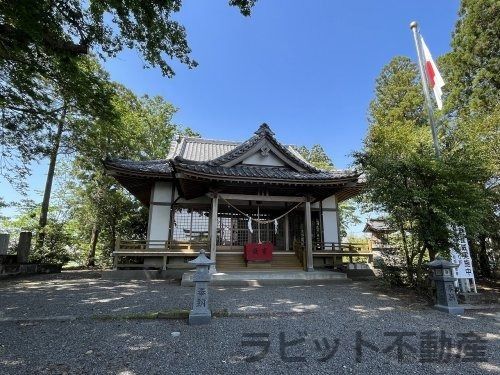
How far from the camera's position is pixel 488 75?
14.0m

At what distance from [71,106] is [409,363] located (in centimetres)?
1230

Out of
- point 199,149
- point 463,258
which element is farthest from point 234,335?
point 199,149

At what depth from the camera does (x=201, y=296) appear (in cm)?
500

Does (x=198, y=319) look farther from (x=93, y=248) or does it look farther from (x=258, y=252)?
(x=93, y=248)

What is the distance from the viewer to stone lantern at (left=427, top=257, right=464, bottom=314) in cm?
574

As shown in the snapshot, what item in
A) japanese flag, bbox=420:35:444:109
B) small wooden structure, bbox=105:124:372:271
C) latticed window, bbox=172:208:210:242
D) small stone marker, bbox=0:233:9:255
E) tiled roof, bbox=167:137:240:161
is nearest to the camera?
japanese flag, bbox=420:35:444:109

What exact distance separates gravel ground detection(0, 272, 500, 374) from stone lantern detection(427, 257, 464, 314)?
26 cm

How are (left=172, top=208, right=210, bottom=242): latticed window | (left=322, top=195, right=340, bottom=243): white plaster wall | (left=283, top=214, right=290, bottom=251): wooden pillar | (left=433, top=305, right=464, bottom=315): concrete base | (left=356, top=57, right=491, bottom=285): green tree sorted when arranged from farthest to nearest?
(left=322, top=195, right=340, bottom=243): white plaster wall < (left=283, top=214, right=290, bottom=251): wooden pillar < (left=172, top=208, right=210, bottom=242): latticed window < (left=356, top=57, right=491, bottom=285): green tree < (left=433, top=305, right=464, bottom=315): concrete base

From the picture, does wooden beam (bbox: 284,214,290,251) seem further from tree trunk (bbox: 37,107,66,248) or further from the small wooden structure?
tree trunk (bbox: 37,107,66,248)

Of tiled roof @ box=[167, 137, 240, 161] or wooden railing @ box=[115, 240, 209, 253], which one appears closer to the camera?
wooden railing @ box=[115, 240, 209, 253]

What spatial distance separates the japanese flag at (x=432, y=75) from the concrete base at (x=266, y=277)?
6.76m

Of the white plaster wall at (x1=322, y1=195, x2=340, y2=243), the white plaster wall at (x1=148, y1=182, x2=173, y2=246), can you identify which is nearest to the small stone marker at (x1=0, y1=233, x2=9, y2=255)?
the white plaster wall at (x1=148, y1=182, x2=173, y2=246)

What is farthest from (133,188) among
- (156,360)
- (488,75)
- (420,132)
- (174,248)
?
(488,75)

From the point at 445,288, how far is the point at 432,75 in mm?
6226
